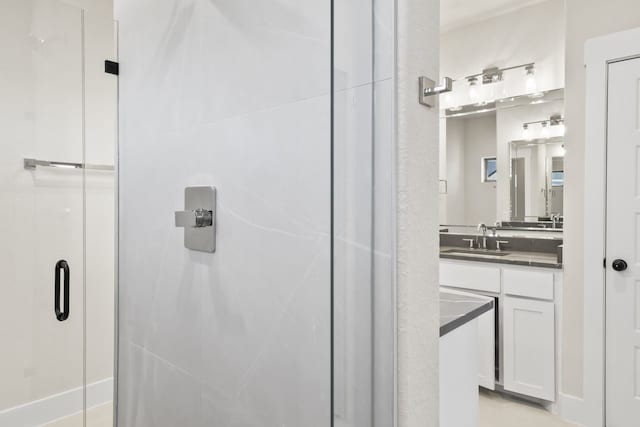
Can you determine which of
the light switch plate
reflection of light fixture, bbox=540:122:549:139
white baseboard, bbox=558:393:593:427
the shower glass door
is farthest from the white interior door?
the shower glass door

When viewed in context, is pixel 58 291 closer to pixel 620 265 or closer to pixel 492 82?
pixel 620 265

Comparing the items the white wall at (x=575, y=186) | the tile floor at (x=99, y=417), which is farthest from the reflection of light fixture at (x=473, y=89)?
the tile floor at (x=99, y=417)

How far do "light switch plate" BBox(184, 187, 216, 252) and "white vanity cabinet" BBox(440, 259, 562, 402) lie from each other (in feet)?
6.61

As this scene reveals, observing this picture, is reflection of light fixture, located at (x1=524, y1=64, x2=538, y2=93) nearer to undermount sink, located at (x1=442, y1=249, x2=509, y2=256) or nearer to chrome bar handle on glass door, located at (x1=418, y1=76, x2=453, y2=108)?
undermount sink, located at (x1=442, y1=249, x2=509, y2=256)

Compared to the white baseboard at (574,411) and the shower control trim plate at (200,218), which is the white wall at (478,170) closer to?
the white baseboard at (574,411)

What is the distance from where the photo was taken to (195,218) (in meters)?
1.04

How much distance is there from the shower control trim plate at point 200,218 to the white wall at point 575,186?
6.76ft

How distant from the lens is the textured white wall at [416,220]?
2.30 feet

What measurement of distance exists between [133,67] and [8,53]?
1.35 feet

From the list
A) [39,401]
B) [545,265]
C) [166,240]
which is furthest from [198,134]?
[545,265]

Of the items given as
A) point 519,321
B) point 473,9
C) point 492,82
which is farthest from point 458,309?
point 473,9

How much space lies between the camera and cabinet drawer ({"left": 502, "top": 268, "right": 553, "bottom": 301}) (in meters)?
2.33

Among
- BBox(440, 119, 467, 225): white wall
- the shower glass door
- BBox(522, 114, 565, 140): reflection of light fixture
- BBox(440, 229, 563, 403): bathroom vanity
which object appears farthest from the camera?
BBox(440, 119, 467, 225): white wall

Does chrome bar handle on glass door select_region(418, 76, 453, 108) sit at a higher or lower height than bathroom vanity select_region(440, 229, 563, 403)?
higher
